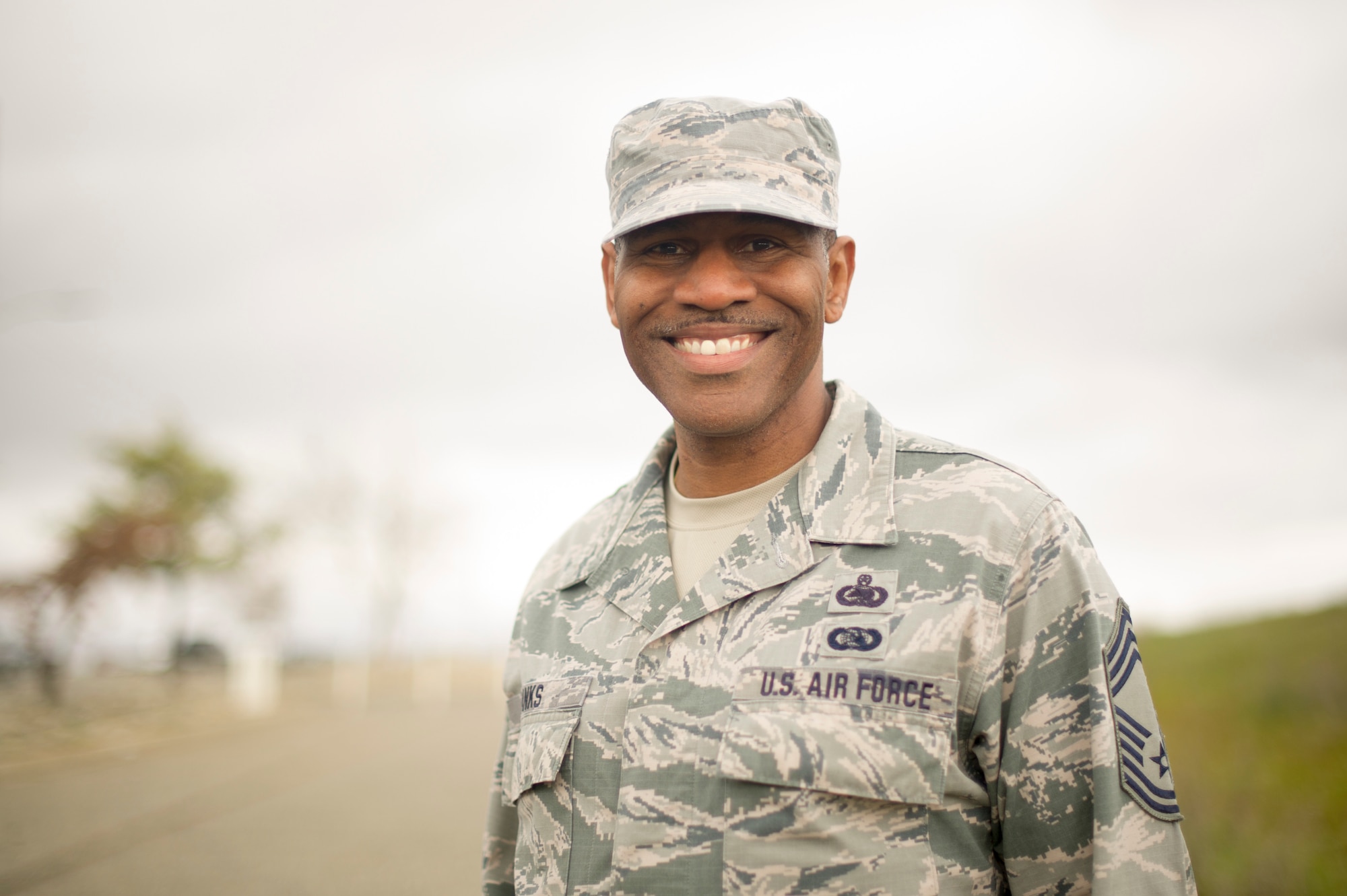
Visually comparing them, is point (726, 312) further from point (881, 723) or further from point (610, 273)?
point (881, 723)

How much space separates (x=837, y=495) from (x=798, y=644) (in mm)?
379

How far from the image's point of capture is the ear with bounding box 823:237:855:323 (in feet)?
7.79

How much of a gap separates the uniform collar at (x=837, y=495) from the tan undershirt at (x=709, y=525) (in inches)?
3.0

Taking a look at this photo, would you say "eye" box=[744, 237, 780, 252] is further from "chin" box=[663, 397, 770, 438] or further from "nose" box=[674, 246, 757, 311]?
→ "chin" box=[663, 397, 770, 438]

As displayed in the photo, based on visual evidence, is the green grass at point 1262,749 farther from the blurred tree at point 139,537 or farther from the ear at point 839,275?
the blurred tree at point 139,537

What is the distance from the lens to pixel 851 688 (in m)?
1.87

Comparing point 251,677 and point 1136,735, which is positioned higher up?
point 1136,735

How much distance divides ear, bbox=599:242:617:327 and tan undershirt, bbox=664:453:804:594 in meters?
0.55

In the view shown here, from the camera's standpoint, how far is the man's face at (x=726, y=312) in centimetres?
219

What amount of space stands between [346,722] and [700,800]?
13.0 meters

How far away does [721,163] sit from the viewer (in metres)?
2.25

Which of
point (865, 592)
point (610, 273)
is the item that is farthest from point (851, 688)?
point (610, 273)

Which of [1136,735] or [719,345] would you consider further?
[719,345]

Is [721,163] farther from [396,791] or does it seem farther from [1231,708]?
[1231,708]
